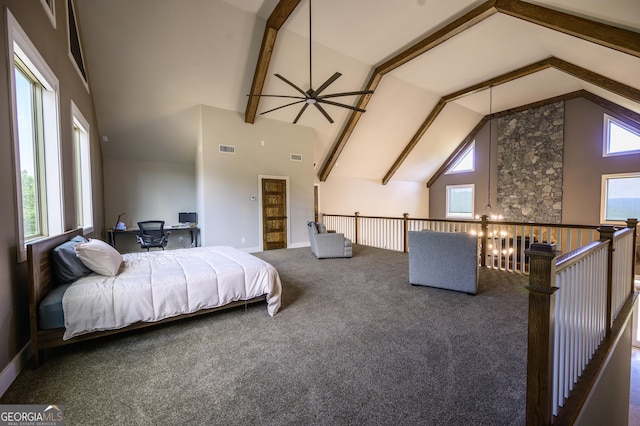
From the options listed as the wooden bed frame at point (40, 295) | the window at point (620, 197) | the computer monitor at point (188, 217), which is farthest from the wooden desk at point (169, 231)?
the window at point (620, 197)

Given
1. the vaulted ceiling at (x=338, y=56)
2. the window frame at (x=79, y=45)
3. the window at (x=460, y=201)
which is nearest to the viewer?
the window frame at (x=79, y=45)

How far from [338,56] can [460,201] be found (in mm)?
7473

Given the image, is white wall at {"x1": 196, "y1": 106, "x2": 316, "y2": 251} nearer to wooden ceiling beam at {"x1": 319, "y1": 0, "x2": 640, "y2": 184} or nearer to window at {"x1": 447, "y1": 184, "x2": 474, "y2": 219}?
wooden ceiling beam at {"x1": 319, "y1": 0, "x2": 640, "y2": 184}

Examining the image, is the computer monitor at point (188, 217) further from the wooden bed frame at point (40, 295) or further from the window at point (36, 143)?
the wooden bed frame at point (40, 295)

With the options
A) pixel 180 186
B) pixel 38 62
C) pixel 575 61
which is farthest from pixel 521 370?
pixel 180 186

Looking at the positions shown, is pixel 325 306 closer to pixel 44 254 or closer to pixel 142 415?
pixel 142 415

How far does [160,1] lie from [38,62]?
2.38m

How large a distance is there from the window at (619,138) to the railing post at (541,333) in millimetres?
8428

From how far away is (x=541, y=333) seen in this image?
1.21 m

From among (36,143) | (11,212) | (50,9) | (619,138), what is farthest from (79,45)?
(619,138)

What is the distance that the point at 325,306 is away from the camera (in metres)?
2.97

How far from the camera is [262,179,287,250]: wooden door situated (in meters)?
6.57

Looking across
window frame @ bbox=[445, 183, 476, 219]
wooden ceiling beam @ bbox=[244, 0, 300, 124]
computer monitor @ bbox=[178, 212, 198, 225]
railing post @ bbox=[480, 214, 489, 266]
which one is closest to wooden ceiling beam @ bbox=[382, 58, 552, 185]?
window frame @ bbox=[445, 183, 476, 219]

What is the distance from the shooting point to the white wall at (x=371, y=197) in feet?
29.1
